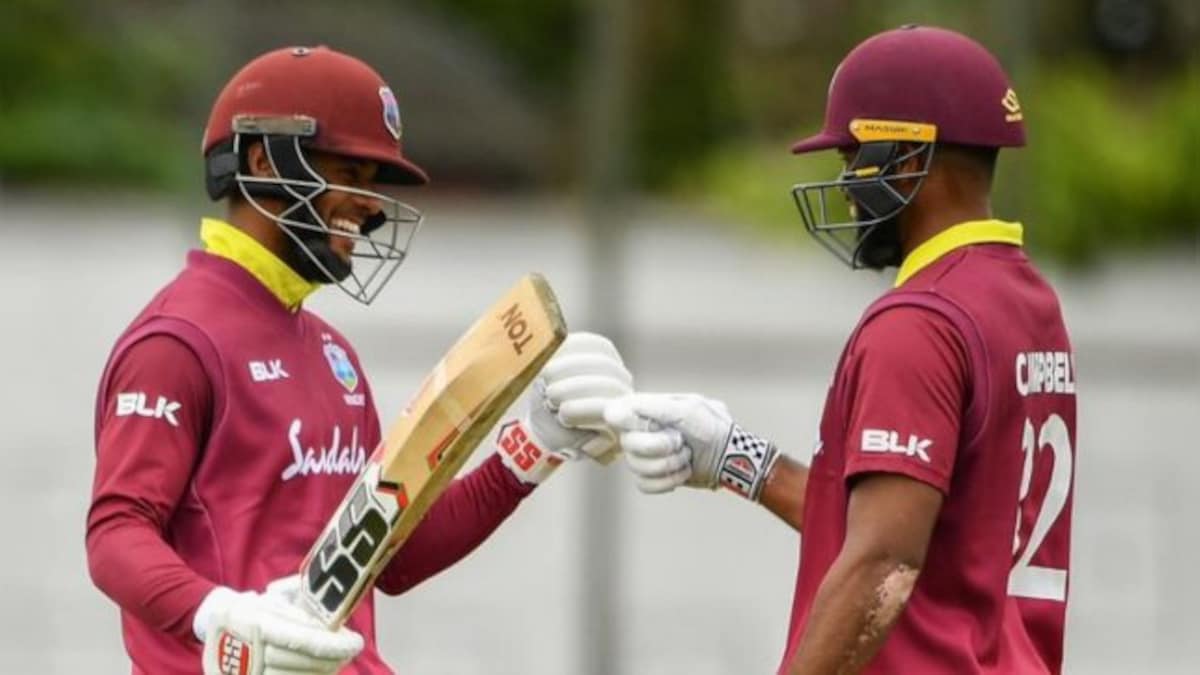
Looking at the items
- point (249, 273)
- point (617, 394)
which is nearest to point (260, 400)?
point (249, 273)

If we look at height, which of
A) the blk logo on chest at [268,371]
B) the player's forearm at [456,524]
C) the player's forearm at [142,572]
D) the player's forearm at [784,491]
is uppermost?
the blk logo on chest at [268,371]

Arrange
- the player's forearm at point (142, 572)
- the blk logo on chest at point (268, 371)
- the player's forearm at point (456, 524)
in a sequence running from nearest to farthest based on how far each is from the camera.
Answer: the player's forearm at point (142, 572) → the blk logo on chest at point (268, 371) → the player's forearm at point (456, 524)

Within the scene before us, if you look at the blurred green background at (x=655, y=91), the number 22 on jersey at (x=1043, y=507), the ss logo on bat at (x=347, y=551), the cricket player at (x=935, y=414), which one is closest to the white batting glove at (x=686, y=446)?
the cricket player at (x=935, y=414)

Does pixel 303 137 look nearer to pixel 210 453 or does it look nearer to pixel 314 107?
pixel 314 107

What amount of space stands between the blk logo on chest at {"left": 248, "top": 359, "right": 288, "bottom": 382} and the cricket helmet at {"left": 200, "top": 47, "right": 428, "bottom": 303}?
0.56 ft

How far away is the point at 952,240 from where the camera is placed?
4.27m

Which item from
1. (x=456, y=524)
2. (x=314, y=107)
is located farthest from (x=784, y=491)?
(x=314, y=107)

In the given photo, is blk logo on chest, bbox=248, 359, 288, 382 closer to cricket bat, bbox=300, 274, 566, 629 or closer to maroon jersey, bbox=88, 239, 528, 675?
maroon jersey, bbox=88, 239, 528, 675

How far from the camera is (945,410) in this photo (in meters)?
4.06

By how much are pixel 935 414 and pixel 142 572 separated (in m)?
1.20

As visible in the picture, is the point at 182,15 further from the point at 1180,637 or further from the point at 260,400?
the point at 260,400

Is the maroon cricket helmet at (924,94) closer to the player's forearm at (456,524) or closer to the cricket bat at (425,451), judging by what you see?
the cricket bat at (425,451)

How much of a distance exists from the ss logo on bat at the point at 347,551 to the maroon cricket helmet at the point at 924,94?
2.95 feet

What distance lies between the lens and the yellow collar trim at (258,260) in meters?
4.54
